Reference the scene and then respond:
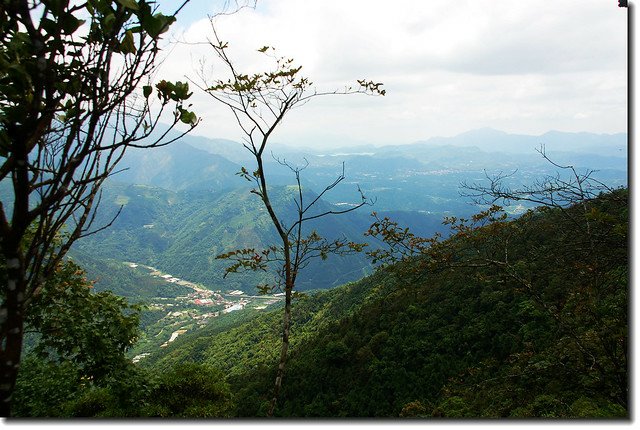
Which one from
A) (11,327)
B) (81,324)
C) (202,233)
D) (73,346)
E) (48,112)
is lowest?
(202,233)

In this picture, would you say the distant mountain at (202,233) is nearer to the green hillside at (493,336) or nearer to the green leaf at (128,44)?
the green hillside at (493,336)

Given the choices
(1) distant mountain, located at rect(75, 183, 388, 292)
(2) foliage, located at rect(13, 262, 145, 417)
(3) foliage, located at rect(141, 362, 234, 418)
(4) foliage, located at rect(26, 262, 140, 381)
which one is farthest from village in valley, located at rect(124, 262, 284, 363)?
(4) foliage, located at rect(26, 262, 140, 381)

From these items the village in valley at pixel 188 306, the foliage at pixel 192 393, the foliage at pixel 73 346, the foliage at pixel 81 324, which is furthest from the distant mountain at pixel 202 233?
the foliage at pixel 81 324

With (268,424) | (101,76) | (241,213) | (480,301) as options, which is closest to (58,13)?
(101,76)

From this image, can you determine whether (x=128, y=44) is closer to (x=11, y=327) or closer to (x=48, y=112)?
(x=48, y=112)

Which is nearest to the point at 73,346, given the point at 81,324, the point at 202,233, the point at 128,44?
the point at 81,324

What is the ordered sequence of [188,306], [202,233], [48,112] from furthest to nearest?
[202,233], [188,306], [48,112]

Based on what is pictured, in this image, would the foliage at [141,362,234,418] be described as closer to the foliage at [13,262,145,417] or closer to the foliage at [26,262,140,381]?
the foliage at [13,262,145,417]
